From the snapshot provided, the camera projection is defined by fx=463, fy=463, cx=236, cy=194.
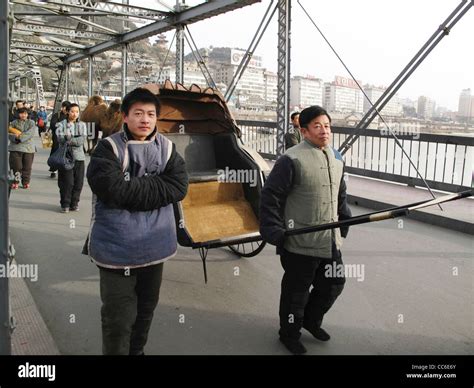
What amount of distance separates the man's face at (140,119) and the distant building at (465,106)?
6.44m

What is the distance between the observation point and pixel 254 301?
4453 millimetres

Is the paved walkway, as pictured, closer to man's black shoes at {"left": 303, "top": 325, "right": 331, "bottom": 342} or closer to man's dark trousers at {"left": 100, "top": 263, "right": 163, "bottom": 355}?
man's black shoes at {"left": 303, "top": 325, "right": 331, "bottom": 342}

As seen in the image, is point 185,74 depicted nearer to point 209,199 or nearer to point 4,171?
point 209,199

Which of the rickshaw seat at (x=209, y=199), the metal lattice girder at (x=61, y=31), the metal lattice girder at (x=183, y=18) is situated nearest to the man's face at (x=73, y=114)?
the rickshaw seat at (x=209, y=199)

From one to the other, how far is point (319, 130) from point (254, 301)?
1.90m

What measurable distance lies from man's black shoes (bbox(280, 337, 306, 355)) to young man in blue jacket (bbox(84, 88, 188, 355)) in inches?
48.3

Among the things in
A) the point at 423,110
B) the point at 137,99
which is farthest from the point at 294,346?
the point at 423,110

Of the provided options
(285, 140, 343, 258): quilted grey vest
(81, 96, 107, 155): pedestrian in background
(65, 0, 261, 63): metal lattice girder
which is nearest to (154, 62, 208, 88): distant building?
(65, 0, 261, 63): metal lattice girder

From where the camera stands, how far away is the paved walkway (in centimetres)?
359

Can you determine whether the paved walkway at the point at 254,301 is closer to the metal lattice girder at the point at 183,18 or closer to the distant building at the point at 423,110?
the distant building at the point at 423,110

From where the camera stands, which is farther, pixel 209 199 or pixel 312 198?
pixel 209 199
